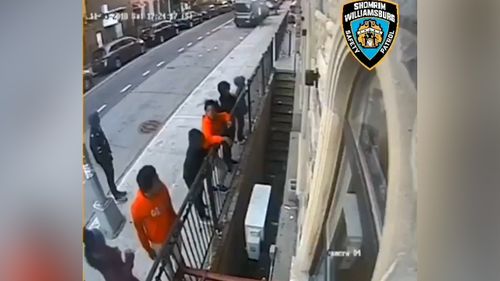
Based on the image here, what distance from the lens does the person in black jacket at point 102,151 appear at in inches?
50.3

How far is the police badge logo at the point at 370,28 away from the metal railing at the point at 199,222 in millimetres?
156

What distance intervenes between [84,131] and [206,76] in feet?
0.96

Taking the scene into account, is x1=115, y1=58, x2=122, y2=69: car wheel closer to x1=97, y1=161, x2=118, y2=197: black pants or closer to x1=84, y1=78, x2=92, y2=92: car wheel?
x1=84, y1=78, x2=92, y2=92: car wheel

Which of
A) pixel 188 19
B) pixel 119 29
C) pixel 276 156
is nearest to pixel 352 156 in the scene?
pixel 276 156

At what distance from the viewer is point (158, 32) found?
1.29 m

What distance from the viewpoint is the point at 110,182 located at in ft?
4.20

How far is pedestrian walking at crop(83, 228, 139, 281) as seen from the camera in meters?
1.29

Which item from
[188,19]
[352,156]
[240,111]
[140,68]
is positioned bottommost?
[352,156]

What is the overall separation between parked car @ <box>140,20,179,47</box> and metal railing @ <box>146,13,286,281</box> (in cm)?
21

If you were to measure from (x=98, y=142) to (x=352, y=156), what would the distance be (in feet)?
1.84

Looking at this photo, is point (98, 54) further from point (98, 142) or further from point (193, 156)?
point (193, 156)
